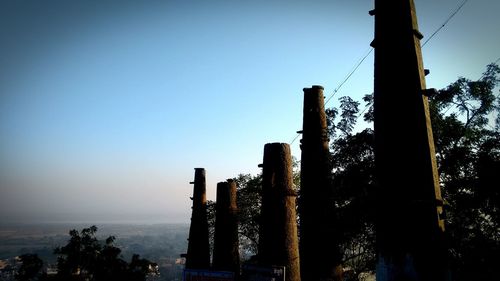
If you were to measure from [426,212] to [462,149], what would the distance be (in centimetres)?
964

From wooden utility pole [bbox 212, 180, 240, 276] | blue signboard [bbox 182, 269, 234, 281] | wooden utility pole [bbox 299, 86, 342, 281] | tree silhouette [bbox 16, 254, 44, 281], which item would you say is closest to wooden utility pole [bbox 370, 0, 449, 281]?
blue signboard [bbox 182, 269, 234, 281]

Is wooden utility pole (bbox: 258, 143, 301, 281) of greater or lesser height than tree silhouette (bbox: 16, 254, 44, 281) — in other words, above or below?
above

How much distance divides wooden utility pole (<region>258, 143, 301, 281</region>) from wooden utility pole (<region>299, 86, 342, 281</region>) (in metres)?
0.62

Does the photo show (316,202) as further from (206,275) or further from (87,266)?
(87,266)

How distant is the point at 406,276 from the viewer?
189 inches

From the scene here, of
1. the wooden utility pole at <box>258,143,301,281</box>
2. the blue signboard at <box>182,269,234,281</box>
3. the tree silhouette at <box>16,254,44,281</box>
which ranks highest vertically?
the wooden utility pole at <box>258,143,301,281</box>

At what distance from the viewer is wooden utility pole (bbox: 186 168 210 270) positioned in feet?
49.5

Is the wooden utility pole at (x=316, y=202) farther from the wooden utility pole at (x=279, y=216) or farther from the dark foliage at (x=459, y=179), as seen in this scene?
the dark foliage at (x=459, y=179)

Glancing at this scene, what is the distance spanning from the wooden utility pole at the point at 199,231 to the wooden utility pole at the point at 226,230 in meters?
1.74

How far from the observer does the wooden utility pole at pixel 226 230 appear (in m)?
13.1

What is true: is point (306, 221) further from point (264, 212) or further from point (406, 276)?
point (406, 276)

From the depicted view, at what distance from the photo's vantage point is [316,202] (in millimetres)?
9359

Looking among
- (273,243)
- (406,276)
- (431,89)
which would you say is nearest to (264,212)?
(273,243)

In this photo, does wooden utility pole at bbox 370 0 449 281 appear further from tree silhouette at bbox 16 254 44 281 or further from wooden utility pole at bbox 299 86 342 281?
tree silhouette at bbox 16 254 44 281
